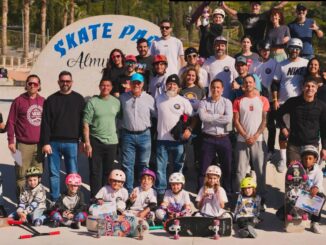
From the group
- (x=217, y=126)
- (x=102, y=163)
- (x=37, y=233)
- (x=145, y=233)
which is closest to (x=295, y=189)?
(x=217, y=126)

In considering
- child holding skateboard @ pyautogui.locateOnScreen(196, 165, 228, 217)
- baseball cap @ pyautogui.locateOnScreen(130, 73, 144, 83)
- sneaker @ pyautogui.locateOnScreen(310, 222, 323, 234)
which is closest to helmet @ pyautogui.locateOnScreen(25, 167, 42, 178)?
baseball cap @ pyautogui.locateOnScreen(130, 73, 144, 83)

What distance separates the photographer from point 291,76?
8312 mm

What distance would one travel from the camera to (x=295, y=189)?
6.96 metres

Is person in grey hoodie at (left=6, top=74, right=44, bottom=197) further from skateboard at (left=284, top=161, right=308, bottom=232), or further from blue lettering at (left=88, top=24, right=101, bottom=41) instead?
blue lettering at (left=88, top=24, right=101, bottom=41)

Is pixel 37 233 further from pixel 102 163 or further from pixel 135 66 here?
pixel 135 66

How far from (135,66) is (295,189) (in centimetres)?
282

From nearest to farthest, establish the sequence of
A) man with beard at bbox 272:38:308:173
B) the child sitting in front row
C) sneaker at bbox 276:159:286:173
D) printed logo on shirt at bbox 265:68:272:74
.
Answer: the child sitting in front row, man with beard at bbox 272:38:308:173, printed logo on shirt at bbox 265:68:272:74, sneaker at bbox 276:159:286:173

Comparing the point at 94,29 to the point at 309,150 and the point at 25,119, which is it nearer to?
the point at 25,119

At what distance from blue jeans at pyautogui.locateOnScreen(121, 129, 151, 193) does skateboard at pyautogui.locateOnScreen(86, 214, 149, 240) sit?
2.96ft

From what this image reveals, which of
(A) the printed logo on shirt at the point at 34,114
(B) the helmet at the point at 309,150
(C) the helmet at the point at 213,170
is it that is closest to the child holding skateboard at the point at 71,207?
(A) the printed logo on shirt at the point at 34,114

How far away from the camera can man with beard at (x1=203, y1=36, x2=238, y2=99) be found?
327 inches

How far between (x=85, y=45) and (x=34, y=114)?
15.0 feet

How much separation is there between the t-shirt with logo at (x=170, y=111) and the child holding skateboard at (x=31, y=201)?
1707mm

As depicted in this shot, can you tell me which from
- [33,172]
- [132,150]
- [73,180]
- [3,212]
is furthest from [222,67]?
[3,212]
